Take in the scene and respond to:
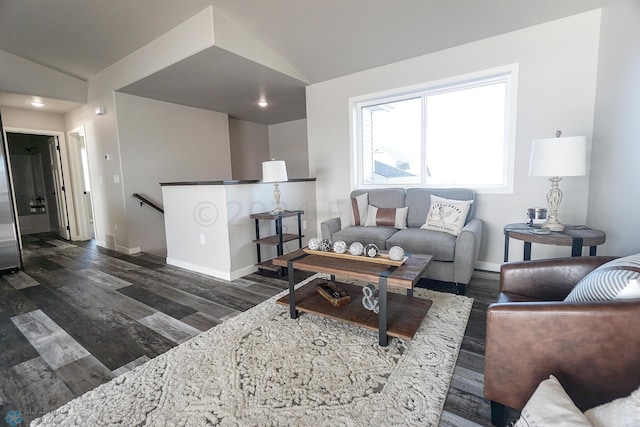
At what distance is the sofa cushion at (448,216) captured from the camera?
287cm

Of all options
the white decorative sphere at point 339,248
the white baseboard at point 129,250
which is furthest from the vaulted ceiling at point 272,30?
the white baseboard at point 129,250

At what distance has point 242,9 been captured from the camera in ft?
9.25

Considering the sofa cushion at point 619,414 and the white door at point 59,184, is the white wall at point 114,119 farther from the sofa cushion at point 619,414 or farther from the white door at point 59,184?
the sofa cushion at point 619,414

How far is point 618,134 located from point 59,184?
26.6ft

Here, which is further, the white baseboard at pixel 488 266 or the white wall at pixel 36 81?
the white wall at pixel 36 81

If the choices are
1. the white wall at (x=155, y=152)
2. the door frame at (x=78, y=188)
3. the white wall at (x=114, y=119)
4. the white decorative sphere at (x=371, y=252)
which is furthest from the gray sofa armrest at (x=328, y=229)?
the door frame at (x=78, y=188)

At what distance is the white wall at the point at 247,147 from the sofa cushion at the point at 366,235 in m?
3.82

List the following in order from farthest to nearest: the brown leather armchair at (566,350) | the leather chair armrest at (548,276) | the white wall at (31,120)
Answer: the white wall at (31,120)
the leather chair armrest at (548,276)
the brown leather armchair at (566,350)

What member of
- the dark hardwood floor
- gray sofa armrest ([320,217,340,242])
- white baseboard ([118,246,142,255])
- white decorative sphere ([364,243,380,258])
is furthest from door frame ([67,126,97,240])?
white decorative sphere ([364,243,380,258])

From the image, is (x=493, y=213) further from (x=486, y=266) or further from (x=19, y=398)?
(x=19, y=398)

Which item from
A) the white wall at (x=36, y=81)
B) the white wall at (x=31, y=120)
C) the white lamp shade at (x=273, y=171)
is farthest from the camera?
the white wall at (x=31, y=120)

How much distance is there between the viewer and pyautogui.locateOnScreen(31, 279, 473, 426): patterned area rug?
132cm

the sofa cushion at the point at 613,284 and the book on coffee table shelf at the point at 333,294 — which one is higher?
the sofa cushion at the point at 613,284

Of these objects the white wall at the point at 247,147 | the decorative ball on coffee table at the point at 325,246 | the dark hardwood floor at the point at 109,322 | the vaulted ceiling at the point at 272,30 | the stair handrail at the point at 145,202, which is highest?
the vaulted ceiling at the point at 272,30
